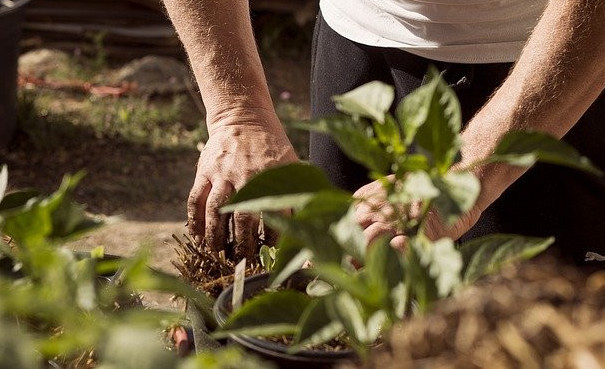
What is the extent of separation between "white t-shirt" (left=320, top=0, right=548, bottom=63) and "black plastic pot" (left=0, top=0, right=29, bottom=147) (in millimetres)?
2404

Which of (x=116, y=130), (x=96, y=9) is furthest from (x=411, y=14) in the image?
(x=96, y=9)

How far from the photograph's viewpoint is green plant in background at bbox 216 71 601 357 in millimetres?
683

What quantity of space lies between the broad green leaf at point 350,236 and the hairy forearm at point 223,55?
88 centimetres

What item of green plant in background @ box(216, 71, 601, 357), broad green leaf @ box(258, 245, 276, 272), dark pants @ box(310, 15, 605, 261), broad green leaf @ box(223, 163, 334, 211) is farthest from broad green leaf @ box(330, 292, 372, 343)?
dark pants @ box(310, 15, 605, 261)

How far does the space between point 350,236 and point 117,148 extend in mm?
3621

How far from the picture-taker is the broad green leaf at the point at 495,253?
2.36ft

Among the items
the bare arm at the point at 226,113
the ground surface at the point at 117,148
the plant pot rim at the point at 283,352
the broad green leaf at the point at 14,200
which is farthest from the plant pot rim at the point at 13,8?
the plant pot rim at the point at 283,352

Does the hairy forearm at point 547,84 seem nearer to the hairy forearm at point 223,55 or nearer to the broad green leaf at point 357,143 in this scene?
the hairy forearm at point 223,55

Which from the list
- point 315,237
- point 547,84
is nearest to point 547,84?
point 547,84

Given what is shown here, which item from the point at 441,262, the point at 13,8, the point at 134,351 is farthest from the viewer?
the point at 13,8

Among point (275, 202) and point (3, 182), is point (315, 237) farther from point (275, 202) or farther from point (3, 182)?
point (3, 182)

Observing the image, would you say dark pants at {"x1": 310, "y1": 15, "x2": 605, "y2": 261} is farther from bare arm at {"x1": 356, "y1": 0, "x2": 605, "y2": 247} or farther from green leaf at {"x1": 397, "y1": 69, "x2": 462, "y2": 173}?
green leaf at {"x1": 397, "y1": 69, "x2": 462, "y2": 173}

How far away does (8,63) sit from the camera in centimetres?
391

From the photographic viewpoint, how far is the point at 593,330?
562mm
